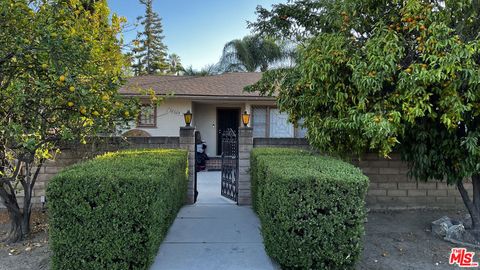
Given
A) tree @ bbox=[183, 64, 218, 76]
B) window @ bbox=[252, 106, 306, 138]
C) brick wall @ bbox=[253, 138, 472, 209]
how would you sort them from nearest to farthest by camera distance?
brick wall @ bbox=[253, 138, 472, 209] < window @ bbox=[252, 106, 306, 138] < tree @ bbox=[183, 64, 218, 76]

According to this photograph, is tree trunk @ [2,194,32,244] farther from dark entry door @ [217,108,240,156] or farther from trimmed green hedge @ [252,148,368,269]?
dark entry door @ [217,108,240,156]

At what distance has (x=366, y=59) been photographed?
4441 mm

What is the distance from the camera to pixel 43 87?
12.2ft

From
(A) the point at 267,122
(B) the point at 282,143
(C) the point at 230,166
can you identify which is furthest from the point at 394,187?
(A) the point at 267,122

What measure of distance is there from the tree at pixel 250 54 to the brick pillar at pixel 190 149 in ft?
54.8

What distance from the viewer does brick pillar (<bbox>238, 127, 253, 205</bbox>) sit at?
270 inches

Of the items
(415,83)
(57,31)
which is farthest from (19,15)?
(415,83)

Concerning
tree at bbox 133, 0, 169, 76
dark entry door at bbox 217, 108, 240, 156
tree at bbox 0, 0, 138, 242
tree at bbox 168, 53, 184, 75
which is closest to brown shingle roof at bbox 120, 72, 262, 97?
dark entry door at bbox 217, 108, 240, 156

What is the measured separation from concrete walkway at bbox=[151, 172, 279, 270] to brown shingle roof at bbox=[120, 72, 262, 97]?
669 centimetres

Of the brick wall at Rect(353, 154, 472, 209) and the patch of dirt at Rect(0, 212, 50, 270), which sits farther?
the brick wall at Rect(353, 154, 472, 209)

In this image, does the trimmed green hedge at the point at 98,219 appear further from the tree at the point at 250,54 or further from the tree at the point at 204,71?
the tree at the point at 204,71

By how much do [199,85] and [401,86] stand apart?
34.6 feet

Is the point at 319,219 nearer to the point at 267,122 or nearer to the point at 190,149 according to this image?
the point at 190,149

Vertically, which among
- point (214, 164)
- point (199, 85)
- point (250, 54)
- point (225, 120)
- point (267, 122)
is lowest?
point (214, 164)
